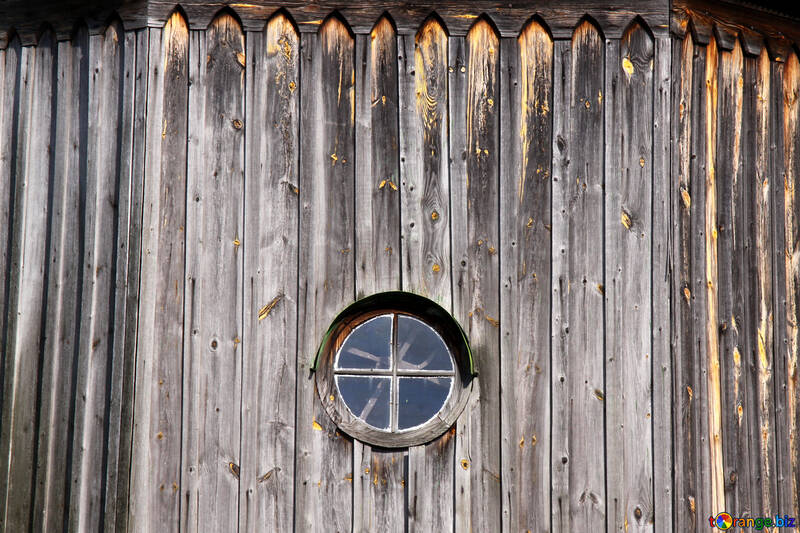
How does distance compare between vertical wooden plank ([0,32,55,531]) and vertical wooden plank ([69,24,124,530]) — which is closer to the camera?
vertical wooden plank ([69,24,124,530])

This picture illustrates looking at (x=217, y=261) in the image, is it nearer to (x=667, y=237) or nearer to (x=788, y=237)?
Answer: (x=667, y=237)

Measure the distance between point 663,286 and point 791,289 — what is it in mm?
1294

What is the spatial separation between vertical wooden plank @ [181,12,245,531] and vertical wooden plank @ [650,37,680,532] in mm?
2221

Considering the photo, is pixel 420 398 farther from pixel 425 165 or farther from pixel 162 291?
pixel 162 291

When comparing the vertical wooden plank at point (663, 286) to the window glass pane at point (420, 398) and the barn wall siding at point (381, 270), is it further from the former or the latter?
the window glass pane at point (420, 398)

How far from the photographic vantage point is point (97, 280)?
→ 523 centimetres

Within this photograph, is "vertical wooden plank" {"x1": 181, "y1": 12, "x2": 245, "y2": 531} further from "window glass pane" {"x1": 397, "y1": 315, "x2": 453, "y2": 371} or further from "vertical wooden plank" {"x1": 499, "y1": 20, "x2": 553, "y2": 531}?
"vertical wooden plank" {"x1": 499, "y1": 20, "x2": 553, "y2": 531}

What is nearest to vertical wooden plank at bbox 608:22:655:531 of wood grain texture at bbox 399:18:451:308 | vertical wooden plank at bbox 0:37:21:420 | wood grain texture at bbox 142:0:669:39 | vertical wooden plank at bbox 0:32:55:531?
wood grain texture at bbox 142:0:669:39

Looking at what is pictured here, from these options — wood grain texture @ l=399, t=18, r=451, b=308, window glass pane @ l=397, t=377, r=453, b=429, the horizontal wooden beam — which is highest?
the horizontal wooden beam

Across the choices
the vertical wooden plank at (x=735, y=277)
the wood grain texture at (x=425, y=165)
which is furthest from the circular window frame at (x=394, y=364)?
the vertical wooden plank at (x=735, y=277)

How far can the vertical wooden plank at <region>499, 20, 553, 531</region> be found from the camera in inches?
194

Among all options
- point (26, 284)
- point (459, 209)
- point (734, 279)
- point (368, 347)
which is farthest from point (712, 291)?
point (26, 284)

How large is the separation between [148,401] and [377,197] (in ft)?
5.33

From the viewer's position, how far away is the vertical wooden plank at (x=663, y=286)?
4965mm
